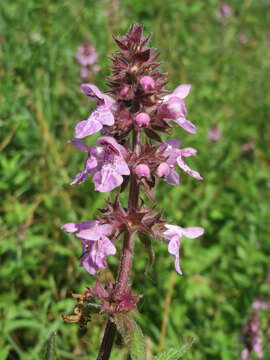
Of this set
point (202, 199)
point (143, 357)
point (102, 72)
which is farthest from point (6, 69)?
point (143, 357)

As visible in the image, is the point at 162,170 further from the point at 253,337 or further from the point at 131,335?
the point at 253,337

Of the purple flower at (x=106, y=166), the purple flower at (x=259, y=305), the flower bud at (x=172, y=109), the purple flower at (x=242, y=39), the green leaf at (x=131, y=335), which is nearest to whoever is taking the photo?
the green leaf at (x=131, y=335)

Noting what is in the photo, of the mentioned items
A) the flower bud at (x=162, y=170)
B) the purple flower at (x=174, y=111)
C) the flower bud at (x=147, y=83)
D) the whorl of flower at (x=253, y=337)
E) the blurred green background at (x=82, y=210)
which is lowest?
the whorl of flower at (x=253, y=337)

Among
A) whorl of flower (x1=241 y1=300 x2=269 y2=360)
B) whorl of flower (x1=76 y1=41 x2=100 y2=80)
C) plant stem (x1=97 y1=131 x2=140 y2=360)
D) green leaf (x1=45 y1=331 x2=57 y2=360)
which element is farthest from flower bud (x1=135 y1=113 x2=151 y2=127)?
whorl of flower (x1=76 y1=41 x2=100 y2=80)

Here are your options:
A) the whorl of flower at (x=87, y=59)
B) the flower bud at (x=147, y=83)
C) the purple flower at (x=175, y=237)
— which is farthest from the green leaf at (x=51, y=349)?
the whorl of flower at (x=87, y=59)

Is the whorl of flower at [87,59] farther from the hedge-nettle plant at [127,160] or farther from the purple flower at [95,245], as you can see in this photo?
the purple flower at [95,245]

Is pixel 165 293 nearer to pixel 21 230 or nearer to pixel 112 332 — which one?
pixel 21 230
